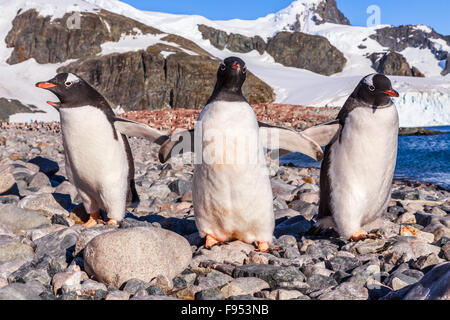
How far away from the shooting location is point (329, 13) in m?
161

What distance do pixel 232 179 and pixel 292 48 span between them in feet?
291

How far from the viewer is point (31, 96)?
4162 centimetres

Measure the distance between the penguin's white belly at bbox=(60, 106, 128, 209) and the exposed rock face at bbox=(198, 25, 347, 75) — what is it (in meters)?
86.1

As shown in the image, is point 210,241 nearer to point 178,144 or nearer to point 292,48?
point 178,144

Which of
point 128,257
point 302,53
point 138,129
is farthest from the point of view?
point 302,53

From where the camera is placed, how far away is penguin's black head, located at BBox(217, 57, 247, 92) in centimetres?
291

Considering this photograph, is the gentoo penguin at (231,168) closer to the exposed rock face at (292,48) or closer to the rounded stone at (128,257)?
the rounded stone at (128,257)

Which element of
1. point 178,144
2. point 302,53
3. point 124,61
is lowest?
point 178,144

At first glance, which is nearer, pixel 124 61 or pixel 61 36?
pixel 124 61

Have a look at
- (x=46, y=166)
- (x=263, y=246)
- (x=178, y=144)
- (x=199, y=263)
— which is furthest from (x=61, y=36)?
(x=199, y=263)

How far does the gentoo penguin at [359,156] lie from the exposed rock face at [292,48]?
282ft

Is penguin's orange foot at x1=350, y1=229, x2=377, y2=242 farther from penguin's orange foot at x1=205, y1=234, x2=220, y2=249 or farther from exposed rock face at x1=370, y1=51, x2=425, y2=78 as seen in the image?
exposed rock face at x1=370, y1=51, x2=425, y2=78

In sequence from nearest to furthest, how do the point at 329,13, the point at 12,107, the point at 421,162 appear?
the point at 421,162 < the point at 12,107 < the point at 329,13

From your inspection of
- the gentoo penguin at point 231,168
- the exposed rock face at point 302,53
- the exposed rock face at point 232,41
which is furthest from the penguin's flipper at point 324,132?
the exposed rock face at point 232,41
